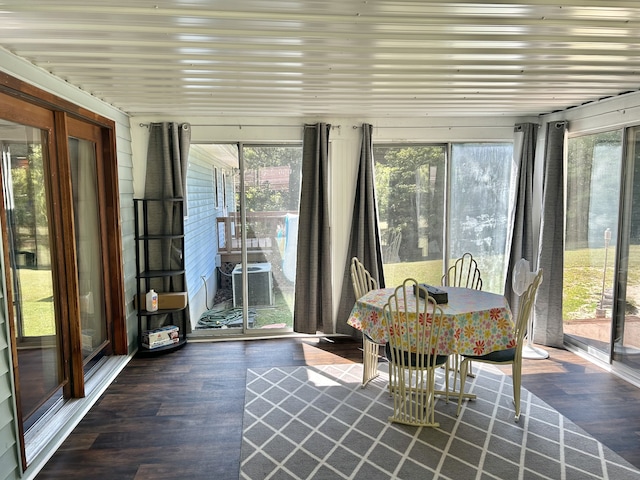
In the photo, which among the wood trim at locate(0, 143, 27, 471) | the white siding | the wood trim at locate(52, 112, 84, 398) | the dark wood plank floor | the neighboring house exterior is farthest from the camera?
the white siding

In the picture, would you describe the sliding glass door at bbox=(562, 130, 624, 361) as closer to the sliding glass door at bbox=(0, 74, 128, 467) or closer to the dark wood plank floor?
the dark wood plank floor

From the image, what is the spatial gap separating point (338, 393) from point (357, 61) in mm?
2525

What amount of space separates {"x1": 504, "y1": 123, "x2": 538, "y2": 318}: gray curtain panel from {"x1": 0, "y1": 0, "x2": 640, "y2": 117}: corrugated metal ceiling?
2.72 feet

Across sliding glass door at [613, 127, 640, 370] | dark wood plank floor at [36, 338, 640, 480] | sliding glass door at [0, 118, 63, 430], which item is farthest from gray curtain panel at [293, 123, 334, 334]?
sliding glass door at [613, 127, 640, 370]

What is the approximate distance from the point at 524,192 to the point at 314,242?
236 centimetres

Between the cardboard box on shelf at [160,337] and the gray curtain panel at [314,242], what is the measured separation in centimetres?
130

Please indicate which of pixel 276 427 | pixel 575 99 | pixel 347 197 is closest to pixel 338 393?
pixel 276 427

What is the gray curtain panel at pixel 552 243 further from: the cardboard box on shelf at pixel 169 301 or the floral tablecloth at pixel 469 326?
the cardboard box on shelf at pixel 169 301

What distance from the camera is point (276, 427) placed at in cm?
308

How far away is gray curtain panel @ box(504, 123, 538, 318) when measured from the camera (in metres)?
4.81

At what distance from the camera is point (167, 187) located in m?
4.62

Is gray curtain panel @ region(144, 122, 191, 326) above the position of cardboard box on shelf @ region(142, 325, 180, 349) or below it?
above

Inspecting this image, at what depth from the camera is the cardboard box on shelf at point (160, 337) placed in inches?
177

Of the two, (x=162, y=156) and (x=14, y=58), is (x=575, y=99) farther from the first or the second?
(x=14, y=58)
